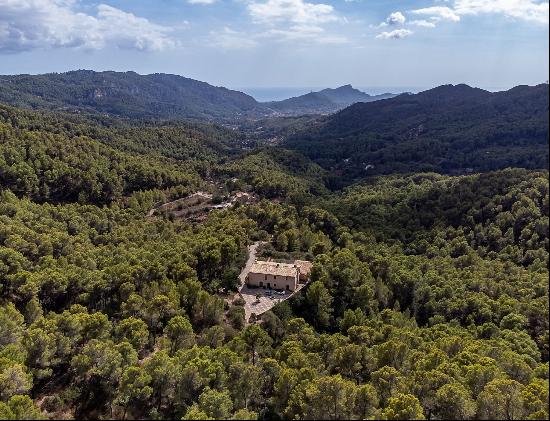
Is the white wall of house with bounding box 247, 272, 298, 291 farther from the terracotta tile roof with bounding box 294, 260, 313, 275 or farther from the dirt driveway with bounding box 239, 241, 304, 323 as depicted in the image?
the terracotta tile roof with bounding box 294, 260, 313, 275

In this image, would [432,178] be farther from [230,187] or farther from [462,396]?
[462,396]

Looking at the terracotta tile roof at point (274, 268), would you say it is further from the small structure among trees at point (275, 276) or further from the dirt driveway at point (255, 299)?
the dirt driveway at point (255, 299)

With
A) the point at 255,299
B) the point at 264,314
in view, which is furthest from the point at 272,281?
the point at 264,314

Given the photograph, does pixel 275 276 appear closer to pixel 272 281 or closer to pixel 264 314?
pixel 272 281

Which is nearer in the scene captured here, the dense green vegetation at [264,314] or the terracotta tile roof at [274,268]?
the dense green vegetation at [264,314]

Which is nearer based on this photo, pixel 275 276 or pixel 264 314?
pixel 264 314

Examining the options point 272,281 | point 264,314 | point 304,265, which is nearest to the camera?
point 264,314

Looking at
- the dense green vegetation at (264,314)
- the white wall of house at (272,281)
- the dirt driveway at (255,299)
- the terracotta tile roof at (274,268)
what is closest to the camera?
the dense green vegetation at (264,314)

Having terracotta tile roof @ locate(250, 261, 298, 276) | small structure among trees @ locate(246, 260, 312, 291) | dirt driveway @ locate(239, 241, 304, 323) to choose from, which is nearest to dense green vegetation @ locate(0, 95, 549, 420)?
dirt driveway @ locate(239, 241, 304, 323)

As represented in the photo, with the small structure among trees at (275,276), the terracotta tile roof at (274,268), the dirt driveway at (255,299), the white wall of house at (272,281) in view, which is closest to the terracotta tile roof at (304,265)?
the small structure among trees at (275,276)
